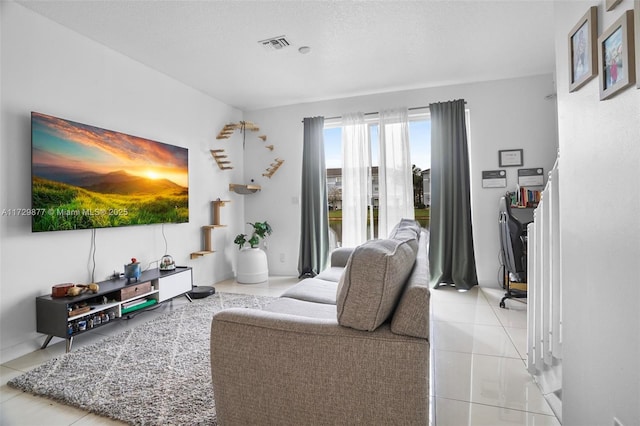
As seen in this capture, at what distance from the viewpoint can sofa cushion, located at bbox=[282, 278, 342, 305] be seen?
220cm

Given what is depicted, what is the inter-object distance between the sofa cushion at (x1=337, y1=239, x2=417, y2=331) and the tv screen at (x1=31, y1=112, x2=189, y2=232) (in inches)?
99.3

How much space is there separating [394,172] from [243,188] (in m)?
2.18

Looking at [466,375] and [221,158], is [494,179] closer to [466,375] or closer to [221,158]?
[466,375]

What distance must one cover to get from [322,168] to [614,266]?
3.94 metres

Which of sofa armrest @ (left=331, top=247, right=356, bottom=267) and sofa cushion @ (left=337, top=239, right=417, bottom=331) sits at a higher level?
sofa cushion @ (left=337, top=239, right=417, bottom=331)

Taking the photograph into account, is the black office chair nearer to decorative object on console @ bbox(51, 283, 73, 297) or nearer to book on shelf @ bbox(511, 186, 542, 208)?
book on shelf @ bbox(511, 186, 542, 208)

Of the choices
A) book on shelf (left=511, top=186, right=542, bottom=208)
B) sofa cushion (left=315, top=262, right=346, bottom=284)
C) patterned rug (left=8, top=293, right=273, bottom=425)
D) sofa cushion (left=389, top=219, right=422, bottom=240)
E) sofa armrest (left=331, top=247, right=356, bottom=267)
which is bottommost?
patterned rug (left=8, top=293, right=273, bottom=425)

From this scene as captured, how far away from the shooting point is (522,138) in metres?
4.05

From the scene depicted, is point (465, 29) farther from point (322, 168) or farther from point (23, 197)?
point (23, 197)

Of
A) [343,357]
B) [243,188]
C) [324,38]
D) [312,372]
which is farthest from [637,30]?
[243,188]

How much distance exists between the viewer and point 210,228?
4.30m

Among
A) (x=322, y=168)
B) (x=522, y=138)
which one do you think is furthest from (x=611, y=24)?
(x=322, y=168)

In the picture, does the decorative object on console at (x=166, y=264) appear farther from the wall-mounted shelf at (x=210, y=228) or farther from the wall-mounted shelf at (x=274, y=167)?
the wall-mounted shelf at (x=274, y=167)

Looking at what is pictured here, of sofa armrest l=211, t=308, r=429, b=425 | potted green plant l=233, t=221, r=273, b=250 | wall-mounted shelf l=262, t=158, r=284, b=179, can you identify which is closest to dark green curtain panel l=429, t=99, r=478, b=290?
wall-mounted shelf l=262, t=158, r=284, b=179
